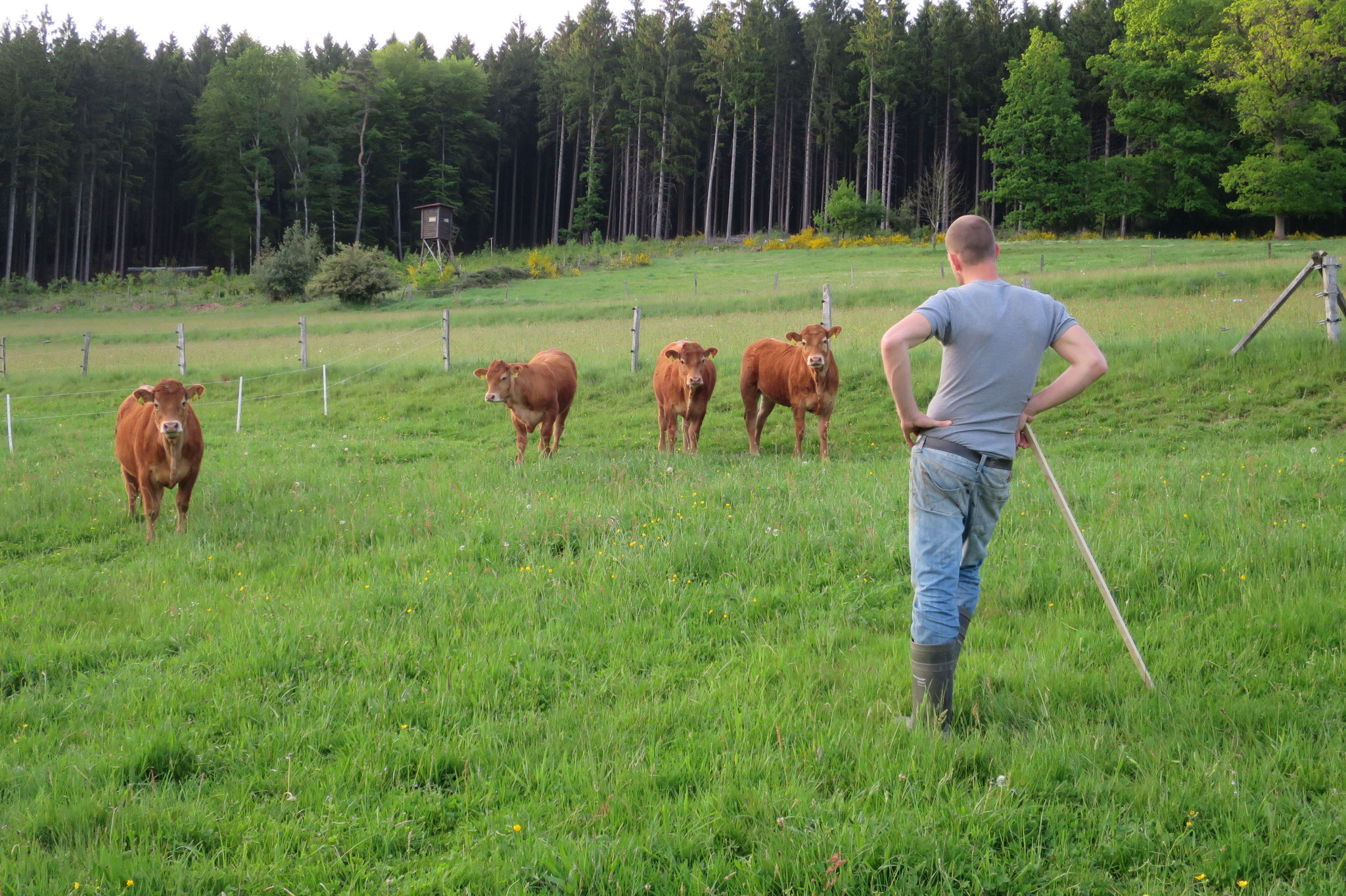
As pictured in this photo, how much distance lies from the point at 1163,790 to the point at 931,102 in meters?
70.0

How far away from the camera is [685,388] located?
12398 millimetres

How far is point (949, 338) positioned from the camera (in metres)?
3.84

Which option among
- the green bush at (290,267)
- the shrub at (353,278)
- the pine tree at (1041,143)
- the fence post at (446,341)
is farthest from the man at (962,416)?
the pine tree at (1041,143)

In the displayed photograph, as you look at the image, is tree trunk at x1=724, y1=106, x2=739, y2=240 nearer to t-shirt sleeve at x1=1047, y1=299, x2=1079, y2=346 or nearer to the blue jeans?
t-shirt sleeve at x1=1047, y1=299, x2=1079, y2=346

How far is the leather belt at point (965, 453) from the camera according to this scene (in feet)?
12.5

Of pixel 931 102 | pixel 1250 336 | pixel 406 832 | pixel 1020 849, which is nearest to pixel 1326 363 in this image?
pixel 1250 336

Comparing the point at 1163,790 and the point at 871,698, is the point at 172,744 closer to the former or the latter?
the point at 871,698

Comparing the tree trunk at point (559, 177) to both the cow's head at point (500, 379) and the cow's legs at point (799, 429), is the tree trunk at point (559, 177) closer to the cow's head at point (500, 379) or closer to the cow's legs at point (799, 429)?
the cow's head at point (500, 379)

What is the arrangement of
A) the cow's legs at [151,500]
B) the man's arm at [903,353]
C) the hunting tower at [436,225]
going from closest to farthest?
the man's arm at [903,353] < the cow's legs at [151,500] < the hunting tower at [436,225]

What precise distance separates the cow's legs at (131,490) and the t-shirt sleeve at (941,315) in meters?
8.50

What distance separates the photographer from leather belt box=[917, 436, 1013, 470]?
12.5 feet

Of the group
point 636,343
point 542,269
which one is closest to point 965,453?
point 636,343

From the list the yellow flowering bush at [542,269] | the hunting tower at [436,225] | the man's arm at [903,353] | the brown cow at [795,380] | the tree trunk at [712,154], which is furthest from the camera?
the tree trunk at [712,154]

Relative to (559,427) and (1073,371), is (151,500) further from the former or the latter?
(1073,371)
